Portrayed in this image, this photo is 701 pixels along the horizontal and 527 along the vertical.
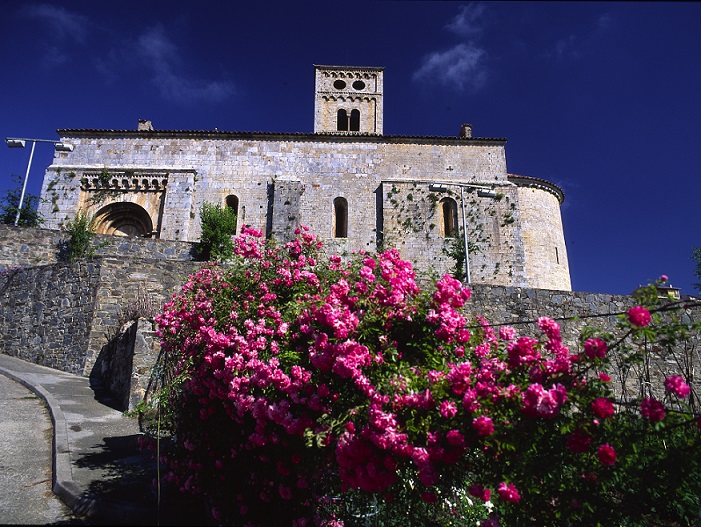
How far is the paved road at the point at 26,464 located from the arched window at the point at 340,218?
14952 millimetres

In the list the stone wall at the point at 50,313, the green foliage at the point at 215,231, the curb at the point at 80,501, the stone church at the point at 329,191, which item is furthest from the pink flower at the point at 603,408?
the stone church at the point at 329,191

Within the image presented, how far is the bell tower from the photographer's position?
29203 mm

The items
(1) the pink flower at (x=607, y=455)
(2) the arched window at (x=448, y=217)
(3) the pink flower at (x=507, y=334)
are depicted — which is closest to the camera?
(1) the pink flower at (x=607, y=455)

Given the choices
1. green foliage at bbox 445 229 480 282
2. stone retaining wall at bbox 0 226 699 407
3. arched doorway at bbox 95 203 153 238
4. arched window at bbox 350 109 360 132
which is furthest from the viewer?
arched window at bbox 350 109 360 132

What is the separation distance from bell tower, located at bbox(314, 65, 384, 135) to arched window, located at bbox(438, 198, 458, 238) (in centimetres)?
952

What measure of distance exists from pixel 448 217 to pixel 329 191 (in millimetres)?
6077

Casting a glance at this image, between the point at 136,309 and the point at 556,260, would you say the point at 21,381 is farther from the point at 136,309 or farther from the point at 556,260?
the point at 556,260

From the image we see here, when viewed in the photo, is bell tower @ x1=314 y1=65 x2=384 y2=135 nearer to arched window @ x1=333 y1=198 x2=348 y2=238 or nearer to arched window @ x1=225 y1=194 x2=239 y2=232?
arched window @ x1=333 y1=198 x2=348 y2=238

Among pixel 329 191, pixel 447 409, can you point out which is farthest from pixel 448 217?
pixel 447 409

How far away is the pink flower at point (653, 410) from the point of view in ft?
8.05

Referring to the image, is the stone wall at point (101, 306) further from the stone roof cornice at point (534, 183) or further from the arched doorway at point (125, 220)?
the stone roof cornice at point (534, 183)

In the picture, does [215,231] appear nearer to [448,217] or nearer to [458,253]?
[458,253]

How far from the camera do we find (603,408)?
8.02 feet

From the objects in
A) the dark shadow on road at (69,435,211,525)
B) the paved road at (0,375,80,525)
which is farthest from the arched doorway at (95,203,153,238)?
the dark shadow on road at (69,435,211,525)
